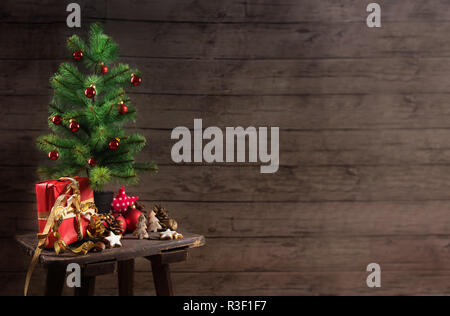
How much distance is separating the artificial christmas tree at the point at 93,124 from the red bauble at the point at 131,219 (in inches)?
3.9

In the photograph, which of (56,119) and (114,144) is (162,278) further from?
→ (56,119)

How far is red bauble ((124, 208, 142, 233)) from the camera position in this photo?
1311 mm

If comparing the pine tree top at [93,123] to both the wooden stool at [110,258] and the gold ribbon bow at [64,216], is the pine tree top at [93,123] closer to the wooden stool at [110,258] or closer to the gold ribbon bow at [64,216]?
the gold ribbon bow at [64,216]

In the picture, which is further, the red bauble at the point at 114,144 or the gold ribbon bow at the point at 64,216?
the red bauble at the point at 114,144

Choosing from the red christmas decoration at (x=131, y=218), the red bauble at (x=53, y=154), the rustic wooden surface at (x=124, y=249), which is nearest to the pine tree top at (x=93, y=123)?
the red bauble at (x=53, y=154)

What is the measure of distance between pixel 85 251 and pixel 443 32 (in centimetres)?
170

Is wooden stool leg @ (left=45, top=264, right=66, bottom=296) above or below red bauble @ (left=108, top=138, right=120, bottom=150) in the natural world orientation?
below

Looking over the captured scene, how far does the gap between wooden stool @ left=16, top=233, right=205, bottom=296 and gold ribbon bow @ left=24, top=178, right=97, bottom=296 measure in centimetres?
2

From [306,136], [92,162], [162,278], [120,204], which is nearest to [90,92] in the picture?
[92,162]

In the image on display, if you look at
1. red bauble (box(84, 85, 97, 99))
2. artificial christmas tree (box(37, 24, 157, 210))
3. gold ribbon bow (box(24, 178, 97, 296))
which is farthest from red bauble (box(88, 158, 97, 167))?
red bauble (box(84, 85, 97, 99))

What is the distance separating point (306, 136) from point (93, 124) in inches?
35.1

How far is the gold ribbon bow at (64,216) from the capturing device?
1.10m

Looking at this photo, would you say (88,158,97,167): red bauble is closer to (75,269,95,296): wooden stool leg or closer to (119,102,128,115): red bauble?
(119,102,128,115): red bauble

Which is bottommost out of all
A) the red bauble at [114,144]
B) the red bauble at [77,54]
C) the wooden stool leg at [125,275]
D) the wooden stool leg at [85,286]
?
the wooden stool leg at [125,275]
